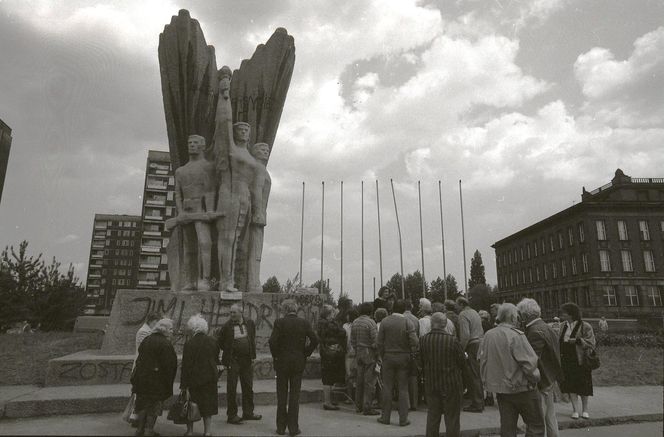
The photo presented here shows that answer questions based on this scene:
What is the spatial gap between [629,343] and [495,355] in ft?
60.9

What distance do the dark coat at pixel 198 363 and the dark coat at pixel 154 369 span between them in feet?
0.62

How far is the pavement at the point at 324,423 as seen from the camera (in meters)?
5.76

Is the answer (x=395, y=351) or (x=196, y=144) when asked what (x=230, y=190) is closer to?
(x=196, y=144)

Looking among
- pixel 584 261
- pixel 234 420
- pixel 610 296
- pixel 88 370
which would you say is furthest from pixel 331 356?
pixel 584 261

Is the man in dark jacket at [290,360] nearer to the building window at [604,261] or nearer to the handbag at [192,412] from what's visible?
the handbag at [192,412]

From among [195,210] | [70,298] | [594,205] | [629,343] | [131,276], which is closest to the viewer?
[195,210]

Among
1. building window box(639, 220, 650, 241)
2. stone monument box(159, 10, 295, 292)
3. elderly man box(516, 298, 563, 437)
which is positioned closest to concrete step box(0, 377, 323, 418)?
stone monument box(159, 10, 295, 292)

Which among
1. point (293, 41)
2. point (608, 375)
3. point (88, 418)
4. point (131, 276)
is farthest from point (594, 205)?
point (131, 276)

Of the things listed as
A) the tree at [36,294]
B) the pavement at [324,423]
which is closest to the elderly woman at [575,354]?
the pavement at [324,423]

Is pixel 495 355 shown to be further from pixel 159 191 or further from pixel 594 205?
pixel 159 191

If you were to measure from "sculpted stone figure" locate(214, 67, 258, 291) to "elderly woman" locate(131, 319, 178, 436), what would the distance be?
464cm

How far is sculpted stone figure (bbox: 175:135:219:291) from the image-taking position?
1032cm

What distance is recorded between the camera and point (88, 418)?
6250 mm

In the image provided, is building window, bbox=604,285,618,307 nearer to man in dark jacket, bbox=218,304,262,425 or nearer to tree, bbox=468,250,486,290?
tree, bbox=468,250,486,290
